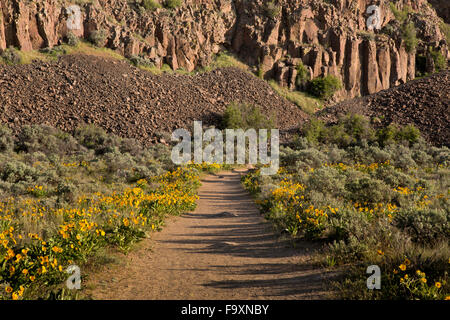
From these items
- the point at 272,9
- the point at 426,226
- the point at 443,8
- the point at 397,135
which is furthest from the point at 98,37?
the point at 443,8

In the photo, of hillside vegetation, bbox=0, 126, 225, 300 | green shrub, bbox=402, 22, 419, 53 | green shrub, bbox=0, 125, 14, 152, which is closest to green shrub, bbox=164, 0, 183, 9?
green shrub, bbox=0, 125, 14, 152

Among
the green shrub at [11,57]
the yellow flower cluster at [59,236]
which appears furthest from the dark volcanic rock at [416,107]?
the green shrub at [11,57]

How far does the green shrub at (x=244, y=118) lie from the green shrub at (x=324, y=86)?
15.3m

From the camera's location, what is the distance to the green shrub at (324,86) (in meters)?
48.4

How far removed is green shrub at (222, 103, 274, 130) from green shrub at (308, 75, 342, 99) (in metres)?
15.3

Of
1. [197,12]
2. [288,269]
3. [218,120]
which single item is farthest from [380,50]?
[288,269]

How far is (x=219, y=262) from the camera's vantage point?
5.22 metres

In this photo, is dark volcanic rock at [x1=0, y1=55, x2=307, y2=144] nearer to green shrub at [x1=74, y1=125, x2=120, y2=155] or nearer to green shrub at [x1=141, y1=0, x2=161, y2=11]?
green shrub at [x1=74, y1=125, x2=120, y2=155]

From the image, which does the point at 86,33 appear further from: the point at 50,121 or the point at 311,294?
the point at 311,294

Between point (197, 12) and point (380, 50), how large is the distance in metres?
34.3

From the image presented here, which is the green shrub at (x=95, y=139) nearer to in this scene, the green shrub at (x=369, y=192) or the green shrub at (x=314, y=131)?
the green shrub at (x=314, y=131)

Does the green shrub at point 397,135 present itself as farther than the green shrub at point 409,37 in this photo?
No

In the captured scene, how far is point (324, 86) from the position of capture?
Answer: 4850 cm

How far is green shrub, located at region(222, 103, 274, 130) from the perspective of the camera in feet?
113
